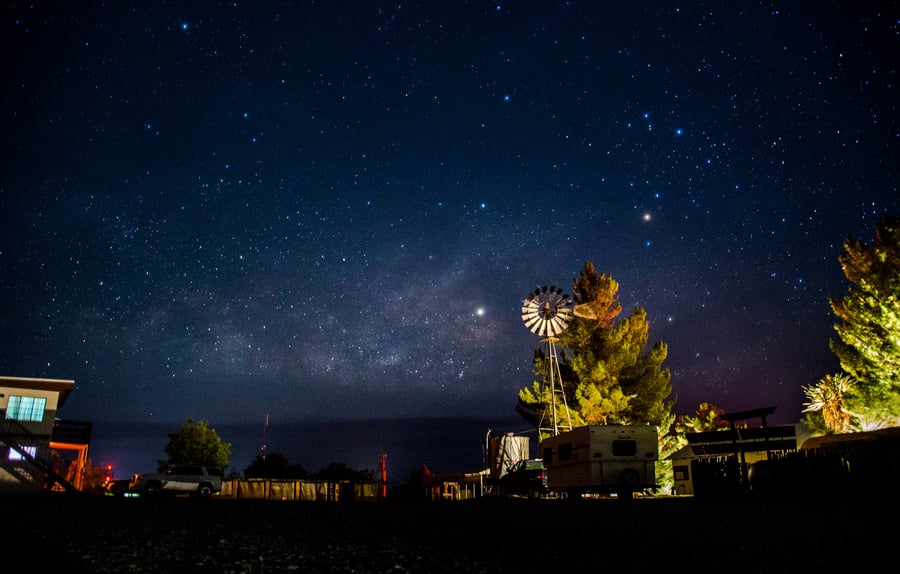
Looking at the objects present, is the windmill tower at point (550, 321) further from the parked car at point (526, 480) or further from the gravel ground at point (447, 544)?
the gravel ground at point (447, 544)

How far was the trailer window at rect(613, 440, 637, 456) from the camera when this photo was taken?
21500 mm

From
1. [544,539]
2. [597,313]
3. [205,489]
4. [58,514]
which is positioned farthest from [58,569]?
[597,313]

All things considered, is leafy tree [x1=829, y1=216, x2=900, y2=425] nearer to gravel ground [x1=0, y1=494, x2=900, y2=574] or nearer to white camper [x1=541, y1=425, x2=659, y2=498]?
white camper [x1=541, y1=425, x2=659, y2=498]

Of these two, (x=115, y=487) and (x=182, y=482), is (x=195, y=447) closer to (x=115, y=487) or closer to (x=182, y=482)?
(x=115, y=487)

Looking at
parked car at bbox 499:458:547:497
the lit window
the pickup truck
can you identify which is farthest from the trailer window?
the lit window

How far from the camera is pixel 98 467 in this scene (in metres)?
41.3

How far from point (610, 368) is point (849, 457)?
2039cm

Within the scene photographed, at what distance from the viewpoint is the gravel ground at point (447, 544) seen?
5074 mm

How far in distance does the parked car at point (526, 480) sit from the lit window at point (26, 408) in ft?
94.9

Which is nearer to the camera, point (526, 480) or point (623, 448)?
point (623, 448)

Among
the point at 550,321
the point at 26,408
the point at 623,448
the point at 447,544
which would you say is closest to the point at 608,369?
the point at 550,321

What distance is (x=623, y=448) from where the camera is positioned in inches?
850

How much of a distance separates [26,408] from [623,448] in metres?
35.5

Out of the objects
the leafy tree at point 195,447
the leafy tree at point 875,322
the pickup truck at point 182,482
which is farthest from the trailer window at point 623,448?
the leafy tree at point 195,447
